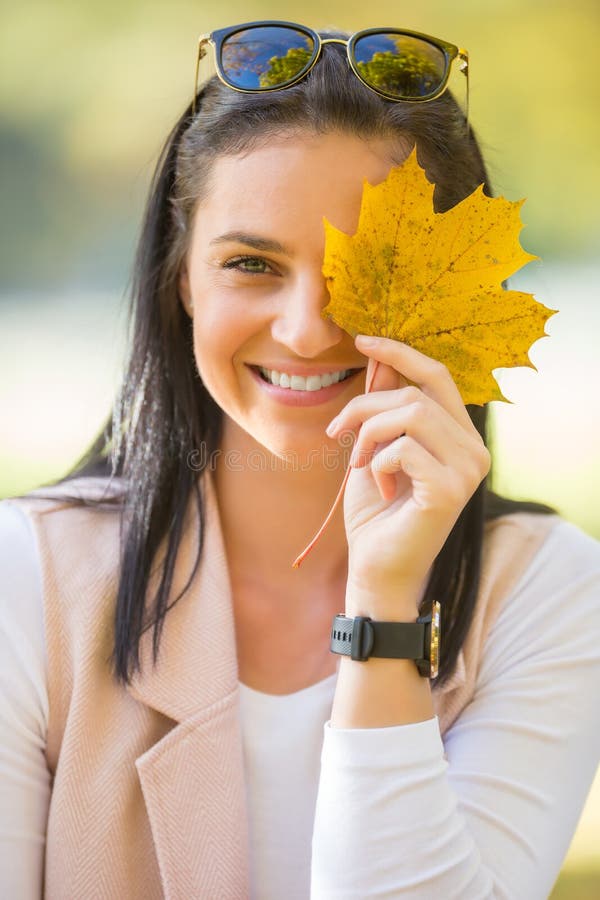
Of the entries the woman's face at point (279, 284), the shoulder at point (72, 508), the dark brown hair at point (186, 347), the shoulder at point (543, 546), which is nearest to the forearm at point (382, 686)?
the dark brown hair at point (186, 347)

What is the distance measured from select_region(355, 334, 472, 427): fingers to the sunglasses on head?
0.51 m

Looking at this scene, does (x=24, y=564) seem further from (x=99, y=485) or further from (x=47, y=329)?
(x=47, y=329)

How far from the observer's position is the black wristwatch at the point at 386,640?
67.3 inches

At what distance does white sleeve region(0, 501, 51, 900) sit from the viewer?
1.84 meters

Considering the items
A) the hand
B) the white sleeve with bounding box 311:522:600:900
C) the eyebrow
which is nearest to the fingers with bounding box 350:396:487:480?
the hand

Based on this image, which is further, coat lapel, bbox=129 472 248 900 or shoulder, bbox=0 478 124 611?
shoulder, bbox=0 478 124 611

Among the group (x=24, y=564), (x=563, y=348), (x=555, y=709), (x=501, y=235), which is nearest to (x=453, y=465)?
(x=501, y=235)

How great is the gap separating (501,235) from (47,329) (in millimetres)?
4762

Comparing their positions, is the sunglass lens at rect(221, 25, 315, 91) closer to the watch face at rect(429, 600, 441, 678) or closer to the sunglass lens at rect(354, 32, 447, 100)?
the sunglass lens at rect(354, 32, 447, 100)

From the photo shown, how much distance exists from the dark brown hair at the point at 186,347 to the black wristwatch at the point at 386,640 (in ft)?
0.35

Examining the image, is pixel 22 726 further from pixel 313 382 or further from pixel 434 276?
pixel 434 276

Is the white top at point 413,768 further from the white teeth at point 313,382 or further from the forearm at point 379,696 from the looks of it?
the white teeth at point 313,382

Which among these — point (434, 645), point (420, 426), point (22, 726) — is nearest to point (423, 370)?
point (420, 426)

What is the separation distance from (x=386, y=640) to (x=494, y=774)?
1.11 ft
